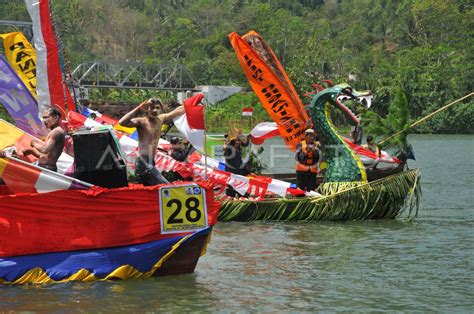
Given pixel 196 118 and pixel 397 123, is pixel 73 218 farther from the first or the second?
pixel 397 123

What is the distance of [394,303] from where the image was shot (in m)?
11.8

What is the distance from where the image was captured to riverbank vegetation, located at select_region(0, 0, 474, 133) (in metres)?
84.4

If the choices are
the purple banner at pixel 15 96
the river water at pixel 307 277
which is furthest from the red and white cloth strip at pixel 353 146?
the purple banner at pixel 15 96

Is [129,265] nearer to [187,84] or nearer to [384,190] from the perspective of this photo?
[384,190]

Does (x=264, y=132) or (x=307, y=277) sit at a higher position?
(x=264, y=132)

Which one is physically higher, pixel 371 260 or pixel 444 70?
pixel 444 70

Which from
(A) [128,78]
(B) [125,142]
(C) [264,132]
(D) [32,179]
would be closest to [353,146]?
(C) [264,132]

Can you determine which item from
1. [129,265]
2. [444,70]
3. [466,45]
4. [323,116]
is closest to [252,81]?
[323,116]

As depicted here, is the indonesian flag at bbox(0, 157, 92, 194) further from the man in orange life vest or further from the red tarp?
the man in orange life vest

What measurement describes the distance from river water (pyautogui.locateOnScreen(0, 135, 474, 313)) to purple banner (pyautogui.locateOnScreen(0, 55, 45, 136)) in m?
5.18

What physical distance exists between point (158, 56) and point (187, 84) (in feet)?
73.1

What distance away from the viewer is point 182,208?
12.2 meters

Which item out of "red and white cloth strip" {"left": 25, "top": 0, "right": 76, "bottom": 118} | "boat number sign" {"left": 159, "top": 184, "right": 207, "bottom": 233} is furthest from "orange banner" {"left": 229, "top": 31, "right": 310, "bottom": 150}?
"boat number sign" {"left": 159, "top": 184, "right": 207, "bottom": 233}

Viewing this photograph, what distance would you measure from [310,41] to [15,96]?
255 ft
